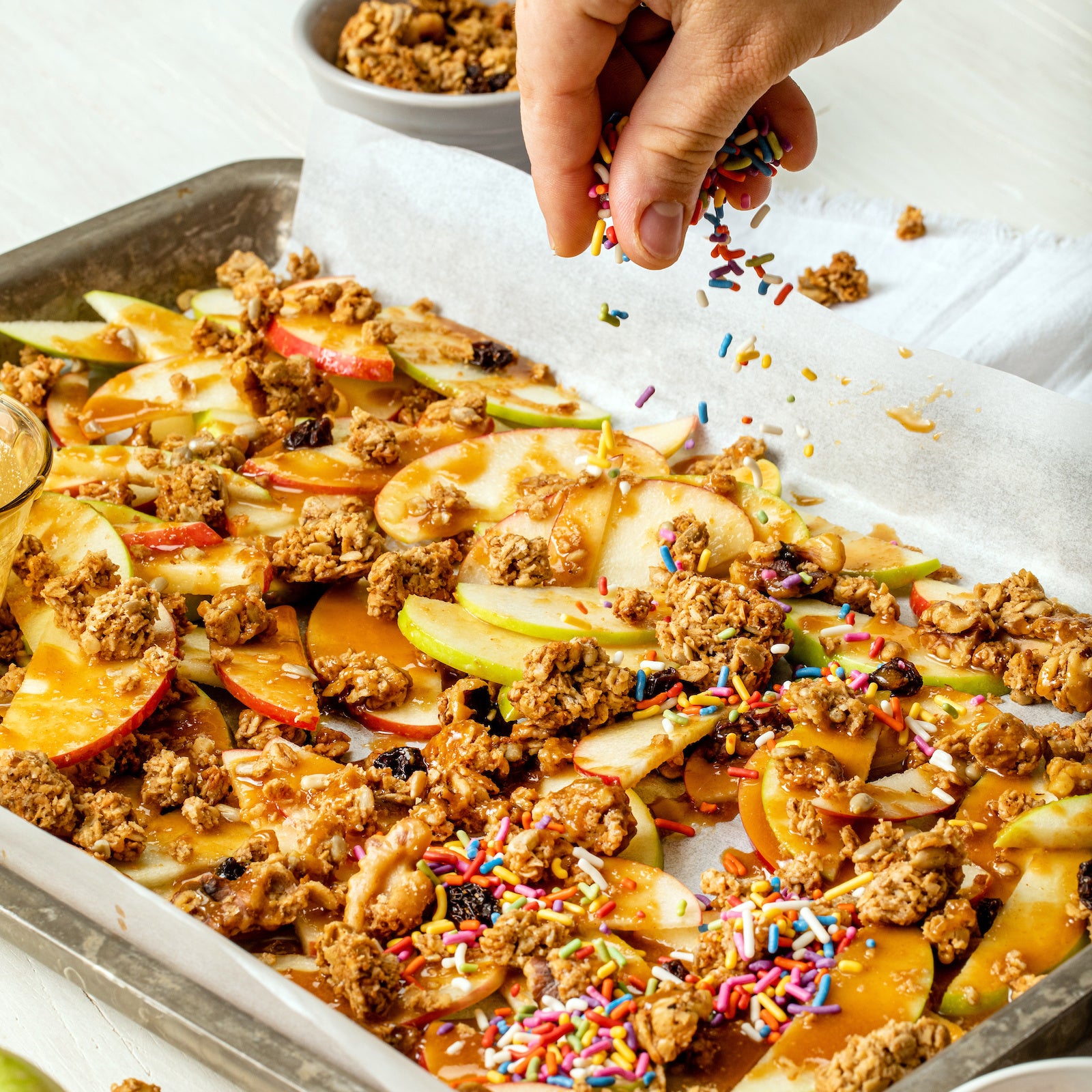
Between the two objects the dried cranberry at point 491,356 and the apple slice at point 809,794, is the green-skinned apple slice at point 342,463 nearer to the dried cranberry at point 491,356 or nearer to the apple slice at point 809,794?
the dried cranberry at point 491,356

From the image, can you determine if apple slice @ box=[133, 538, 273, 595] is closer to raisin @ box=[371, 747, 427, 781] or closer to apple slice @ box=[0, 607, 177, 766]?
apple slice @ box=[0, 607, 177, 766]

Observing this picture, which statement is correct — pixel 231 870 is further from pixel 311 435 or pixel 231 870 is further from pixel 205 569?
pixel 311 435

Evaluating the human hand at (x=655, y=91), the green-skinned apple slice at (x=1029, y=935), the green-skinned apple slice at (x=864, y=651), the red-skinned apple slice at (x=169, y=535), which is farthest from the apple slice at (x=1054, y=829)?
the red-skinned apple slice at (x=169, y=535)

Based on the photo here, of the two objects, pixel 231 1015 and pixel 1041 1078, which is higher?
pixel 1041 1078

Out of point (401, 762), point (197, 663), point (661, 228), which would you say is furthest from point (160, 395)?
point (661, 228)

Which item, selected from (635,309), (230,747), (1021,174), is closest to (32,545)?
(230,747)

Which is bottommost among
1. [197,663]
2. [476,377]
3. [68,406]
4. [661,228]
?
[68,406]

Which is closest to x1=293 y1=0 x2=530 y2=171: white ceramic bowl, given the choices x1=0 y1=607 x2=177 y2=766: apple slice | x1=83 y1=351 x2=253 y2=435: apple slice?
x1=83 y1=351 x2=253 y2=435: apple slice
